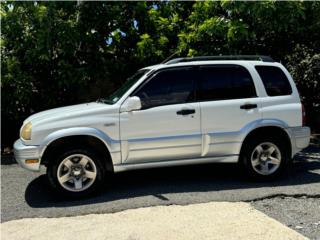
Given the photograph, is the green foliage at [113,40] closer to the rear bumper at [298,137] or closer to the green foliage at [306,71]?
the green foliage at [306,71]

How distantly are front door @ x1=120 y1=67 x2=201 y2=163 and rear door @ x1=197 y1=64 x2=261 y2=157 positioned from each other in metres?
0.15

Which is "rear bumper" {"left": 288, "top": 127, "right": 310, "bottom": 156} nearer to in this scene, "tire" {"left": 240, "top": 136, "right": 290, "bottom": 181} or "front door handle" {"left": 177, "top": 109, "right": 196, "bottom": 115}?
"tire" {"left": 240, "top": 136, "right": 290, "bottom": 181}

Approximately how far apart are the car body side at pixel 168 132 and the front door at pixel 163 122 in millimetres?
14

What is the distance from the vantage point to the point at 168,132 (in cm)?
602

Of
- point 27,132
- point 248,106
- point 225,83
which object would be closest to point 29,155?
point 27,132

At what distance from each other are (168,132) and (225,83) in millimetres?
1188

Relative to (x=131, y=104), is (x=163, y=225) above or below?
below

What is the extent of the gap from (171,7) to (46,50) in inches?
130

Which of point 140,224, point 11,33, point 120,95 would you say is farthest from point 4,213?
point 11,33

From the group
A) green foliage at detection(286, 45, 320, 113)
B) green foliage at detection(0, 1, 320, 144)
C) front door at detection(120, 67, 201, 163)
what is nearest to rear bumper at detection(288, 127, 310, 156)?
front door at detection(120, 67, 201, 163)

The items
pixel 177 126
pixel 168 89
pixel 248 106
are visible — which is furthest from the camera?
pixel 248 106

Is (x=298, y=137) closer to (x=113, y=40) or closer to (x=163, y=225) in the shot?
(x=163, y=225)

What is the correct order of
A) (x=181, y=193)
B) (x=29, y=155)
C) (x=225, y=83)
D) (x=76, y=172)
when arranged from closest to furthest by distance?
1. (x=29, y=155)
2. (x=76, y=172)
3. (x=181, y=193)
4. (x=225, y=83)

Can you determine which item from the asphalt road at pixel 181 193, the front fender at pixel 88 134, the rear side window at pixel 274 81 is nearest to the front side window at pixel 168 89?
the front fender at pixel 88 134
